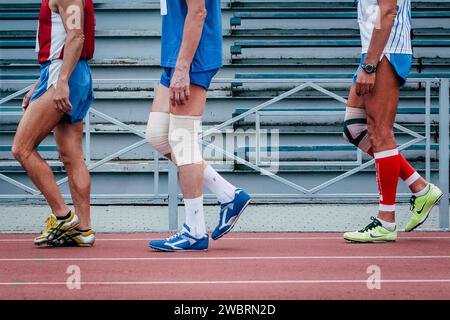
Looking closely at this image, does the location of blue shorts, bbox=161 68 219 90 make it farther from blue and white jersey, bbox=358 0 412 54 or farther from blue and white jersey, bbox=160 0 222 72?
blue and white jersey, bbox=358 0 412 54

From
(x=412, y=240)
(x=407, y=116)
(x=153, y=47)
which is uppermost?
(x=153, y=47)

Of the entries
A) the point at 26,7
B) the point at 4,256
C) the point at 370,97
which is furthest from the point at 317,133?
the point at 4,256

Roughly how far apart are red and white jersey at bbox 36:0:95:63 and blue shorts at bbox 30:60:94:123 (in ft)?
0.18

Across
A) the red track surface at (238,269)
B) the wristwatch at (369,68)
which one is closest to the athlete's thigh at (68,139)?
the red track surface at (238,269)

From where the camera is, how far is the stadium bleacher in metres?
11.2

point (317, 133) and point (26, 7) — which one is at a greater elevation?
point (26, 7)

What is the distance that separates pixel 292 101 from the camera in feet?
40.2

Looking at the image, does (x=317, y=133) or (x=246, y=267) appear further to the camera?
(x=317, y=133)

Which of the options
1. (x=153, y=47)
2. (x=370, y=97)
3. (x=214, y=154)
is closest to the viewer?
(x=370, y=97)

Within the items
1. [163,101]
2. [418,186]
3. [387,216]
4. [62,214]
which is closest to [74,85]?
[163,101]

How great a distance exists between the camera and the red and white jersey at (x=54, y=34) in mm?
6387

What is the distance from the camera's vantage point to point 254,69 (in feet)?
41.7
